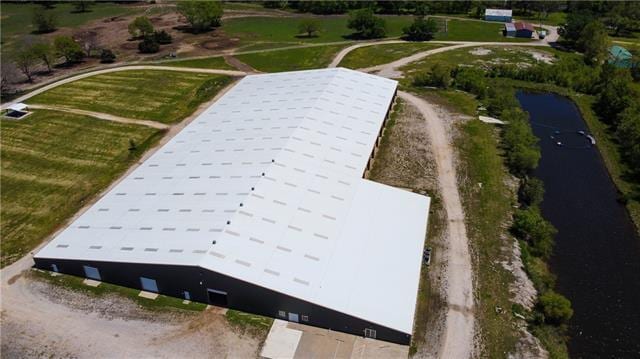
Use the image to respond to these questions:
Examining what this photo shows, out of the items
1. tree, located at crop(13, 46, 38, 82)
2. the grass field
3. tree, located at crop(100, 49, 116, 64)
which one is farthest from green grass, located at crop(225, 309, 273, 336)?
the grass field

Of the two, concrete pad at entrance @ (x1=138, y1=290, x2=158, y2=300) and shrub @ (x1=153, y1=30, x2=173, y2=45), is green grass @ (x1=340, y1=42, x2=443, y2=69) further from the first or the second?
concrete pad at entrance @ (x1=138, y1=290, x2=158, y2=300)

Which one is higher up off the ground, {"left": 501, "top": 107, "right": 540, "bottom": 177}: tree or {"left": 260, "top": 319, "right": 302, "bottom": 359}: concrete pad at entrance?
{"left": 501, "top": 107, "right": 540, "bottom": 177}: tree

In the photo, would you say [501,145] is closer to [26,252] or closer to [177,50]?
[26,252]

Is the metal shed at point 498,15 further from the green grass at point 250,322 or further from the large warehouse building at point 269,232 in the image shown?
the green grass at point 250,322

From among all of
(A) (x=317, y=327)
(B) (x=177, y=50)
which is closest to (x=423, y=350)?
(A) (x=317, y=327)

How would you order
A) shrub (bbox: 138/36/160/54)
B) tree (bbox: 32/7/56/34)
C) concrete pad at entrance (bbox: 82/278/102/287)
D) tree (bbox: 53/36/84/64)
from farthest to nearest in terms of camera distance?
tree (bbox: 32/7/56/34), shrub (bbox: 138/36/160/54), tree (bbox: 53/36/84/64), concrete pad at entrance (bbox: 82/278/102/287)

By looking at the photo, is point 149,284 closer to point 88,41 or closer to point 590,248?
point 590,248
